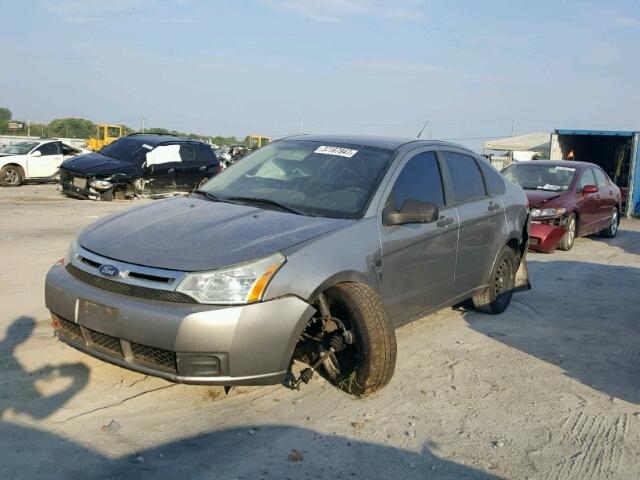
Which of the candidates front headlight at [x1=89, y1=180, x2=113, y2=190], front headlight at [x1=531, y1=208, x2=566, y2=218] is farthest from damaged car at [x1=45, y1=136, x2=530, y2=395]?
front headlight at [x1=89, y1=180, x2=113, y2=190]

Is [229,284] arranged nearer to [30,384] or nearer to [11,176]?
[30,384]

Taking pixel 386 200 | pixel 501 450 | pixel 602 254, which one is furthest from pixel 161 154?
pixel 501 450

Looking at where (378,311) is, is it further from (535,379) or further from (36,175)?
(36,175)

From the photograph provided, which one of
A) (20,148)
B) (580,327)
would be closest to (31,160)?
(20,148)

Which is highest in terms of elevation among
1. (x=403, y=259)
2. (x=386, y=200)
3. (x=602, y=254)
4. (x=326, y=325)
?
(x=386, y=200)

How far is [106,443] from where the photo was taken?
326cm

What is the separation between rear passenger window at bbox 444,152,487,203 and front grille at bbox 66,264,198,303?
276 centimetres

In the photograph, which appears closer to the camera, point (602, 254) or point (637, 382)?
point (637, 382)

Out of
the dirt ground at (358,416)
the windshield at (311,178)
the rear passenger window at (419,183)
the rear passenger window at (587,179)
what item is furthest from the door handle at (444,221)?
the rear passenger window at (587,179)

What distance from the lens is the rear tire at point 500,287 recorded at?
5.96 metres

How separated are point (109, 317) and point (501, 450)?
7.38 ft

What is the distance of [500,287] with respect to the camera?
616 centimetres

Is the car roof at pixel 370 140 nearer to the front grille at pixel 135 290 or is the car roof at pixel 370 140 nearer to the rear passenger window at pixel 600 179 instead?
the front grille at pixel 135 290

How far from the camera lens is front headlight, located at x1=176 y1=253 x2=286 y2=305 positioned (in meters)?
3.37
